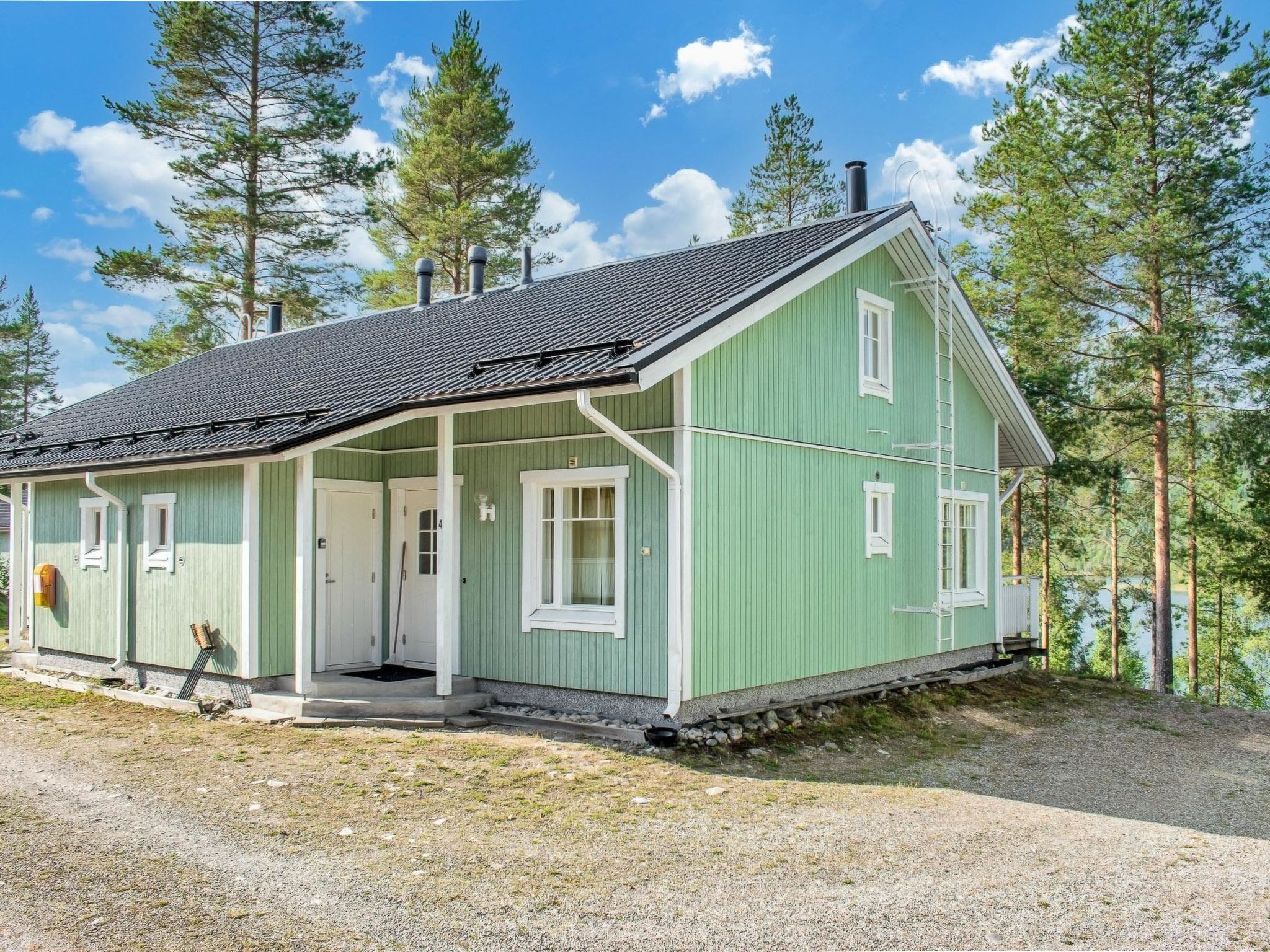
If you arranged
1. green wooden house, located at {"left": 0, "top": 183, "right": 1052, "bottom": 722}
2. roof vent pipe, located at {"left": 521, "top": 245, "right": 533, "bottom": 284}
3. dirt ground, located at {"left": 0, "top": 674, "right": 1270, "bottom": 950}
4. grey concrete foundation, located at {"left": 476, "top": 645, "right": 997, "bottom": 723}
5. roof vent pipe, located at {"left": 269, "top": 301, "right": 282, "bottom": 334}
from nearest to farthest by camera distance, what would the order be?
dirt ground, located at {"left": 0, "top": 674, "right": 1270, "bottom": 950}
grey concrete foundation, located at {"left": 476, "top": 645, "right": 997, "bottom": 723}
green wooden house, located at {"left": 0, "top": 183, "right": 1052, "bottom": 722}
roof vent pipe, located at {"left": 521, "top": 245, "right": 533, "bottom": 284}
roof vent pipe, located at {"left": 269, "top": 301, "right": 282, "bottom": 334}

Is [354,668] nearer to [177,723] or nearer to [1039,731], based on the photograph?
[177,723]

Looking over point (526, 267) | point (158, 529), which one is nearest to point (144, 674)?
point (158, 529)

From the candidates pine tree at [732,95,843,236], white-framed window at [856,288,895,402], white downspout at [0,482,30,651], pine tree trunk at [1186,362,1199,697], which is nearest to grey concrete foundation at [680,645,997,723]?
white-framed window at [856,288,895,402]

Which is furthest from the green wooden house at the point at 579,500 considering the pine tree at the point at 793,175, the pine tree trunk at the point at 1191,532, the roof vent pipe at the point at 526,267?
the pine tree at the point at 793,175

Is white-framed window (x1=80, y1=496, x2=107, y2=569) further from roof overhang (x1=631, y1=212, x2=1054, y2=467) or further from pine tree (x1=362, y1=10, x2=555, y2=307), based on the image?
pine tree (x1=362, y1=10, x2=555, y2=307)

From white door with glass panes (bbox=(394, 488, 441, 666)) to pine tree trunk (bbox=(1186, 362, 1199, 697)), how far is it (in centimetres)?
1451

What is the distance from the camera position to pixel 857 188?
39.2 ft

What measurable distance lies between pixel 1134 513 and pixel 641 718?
67.8ft

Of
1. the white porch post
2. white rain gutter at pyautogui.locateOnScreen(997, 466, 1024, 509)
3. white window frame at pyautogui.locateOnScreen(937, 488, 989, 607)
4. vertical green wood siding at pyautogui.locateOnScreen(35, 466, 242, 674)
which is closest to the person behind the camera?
the white porch post

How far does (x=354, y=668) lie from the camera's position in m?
10.7

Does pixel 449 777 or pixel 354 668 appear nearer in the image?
pixel 449 777

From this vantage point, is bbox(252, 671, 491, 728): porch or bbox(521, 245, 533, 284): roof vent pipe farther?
bbox(521, 245, 533, 284): roof vent pipe

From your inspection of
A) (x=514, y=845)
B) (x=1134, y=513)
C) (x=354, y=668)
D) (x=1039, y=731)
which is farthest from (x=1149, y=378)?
(x=514, y=845)

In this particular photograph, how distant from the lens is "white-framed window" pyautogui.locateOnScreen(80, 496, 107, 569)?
39.8ft
